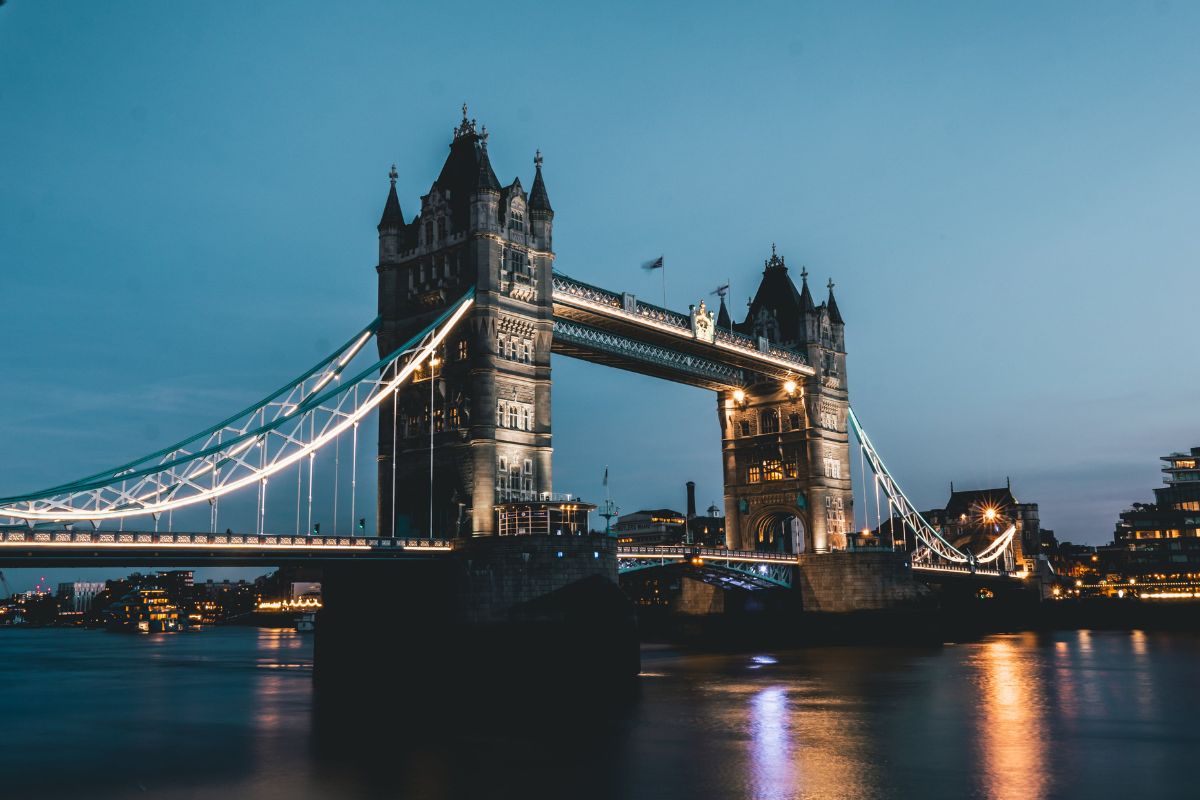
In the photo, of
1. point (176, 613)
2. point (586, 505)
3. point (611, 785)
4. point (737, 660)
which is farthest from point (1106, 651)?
point (176, 613)

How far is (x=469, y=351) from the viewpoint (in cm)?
5478

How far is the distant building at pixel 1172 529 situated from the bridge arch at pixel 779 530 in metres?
64.6

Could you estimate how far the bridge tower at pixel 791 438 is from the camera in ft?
271

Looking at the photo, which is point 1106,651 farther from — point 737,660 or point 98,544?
point 98,544

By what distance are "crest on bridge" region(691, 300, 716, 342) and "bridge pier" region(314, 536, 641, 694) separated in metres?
22.7

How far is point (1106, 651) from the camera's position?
68875 millimetres

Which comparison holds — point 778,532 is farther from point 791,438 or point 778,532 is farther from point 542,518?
point 542,518

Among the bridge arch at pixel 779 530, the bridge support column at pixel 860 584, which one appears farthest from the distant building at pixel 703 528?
the bridge support column at pixel 860 584

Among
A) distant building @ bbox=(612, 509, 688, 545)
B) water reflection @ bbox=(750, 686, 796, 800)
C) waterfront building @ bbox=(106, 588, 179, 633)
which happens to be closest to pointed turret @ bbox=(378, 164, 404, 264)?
water reflection @ bbox=(750, 686, 796, 800)

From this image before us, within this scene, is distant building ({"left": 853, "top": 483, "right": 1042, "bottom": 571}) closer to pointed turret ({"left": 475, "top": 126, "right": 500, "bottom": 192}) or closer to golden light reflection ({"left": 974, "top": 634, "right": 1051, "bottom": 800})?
golden light reflection ({"left": 974, "top": 634, "right": 1051, "bottom": 800})

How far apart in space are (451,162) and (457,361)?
40.3ft

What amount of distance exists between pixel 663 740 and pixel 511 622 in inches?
725

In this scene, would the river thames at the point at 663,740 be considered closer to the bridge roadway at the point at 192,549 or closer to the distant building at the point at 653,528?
the bridge roadway at the point at 192,549

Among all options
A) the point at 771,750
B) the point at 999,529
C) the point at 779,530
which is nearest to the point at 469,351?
the point at 771,750
